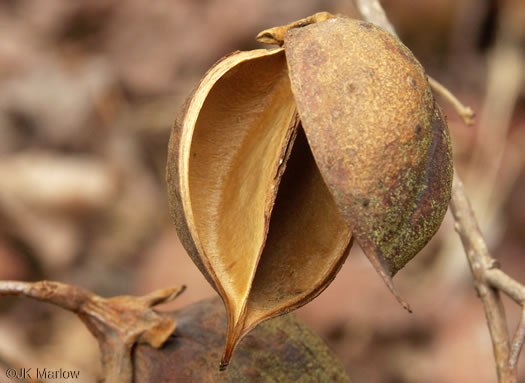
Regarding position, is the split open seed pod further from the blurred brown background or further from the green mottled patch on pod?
the blurred brown background

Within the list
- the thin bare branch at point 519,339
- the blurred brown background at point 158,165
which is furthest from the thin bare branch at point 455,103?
the blurred brown background at point 158,165

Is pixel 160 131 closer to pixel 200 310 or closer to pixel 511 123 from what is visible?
pixel 511 123

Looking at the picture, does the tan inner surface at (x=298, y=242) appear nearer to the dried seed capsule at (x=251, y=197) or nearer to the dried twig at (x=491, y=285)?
the dried seed capsule at (x=251, y=197)

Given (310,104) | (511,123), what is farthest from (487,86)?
(310,104)

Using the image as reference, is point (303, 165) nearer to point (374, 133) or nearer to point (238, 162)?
point (238, 162)

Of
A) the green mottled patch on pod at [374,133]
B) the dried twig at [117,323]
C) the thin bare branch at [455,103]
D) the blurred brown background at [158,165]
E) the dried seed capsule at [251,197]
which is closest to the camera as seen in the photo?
the green mottled patch on pod at [374,133]
